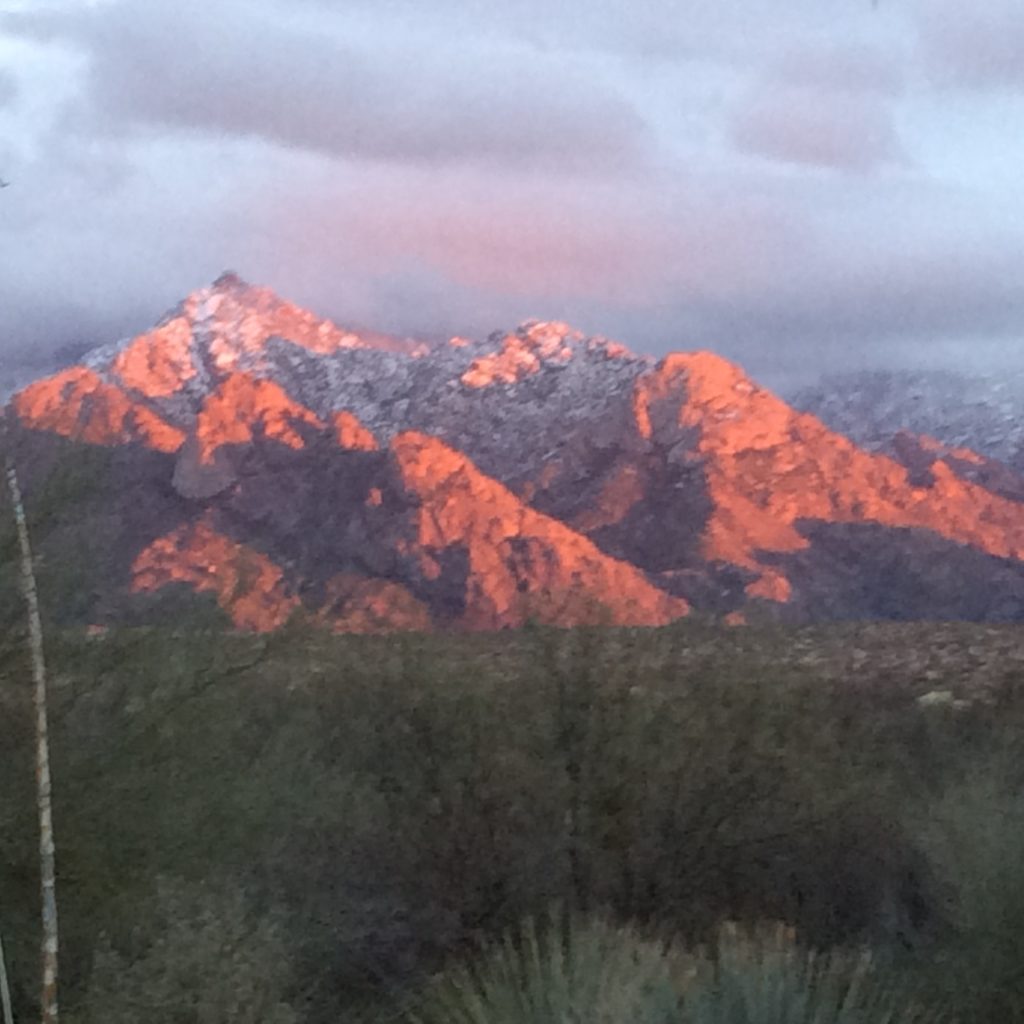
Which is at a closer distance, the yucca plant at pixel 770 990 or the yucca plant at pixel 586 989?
the yucca plant at pixel 586 989

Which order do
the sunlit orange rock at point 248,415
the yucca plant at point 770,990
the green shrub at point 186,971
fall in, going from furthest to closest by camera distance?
the sunlit orange rock at point 248,415 → the green shrub at point 186,971 → the yucca plant at point 770,990

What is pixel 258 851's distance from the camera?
14.3 m

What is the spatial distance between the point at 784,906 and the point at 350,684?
5678mm

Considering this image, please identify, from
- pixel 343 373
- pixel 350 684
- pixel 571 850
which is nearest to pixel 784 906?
pixel 571 850

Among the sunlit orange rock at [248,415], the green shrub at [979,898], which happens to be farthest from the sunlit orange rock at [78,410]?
the sunlit orange rock at [248,415]

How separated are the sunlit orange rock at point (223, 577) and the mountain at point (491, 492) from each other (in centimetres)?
3

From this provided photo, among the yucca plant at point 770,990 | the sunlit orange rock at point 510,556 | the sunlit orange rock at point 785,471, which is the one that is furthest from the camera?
the sunlit orange rock at point 785,471

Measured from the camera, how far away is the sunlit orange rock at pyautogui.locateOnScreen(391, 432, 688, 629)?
56.3ft

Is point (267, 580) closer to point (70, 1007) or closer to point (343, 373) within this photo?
point (70, 1007)

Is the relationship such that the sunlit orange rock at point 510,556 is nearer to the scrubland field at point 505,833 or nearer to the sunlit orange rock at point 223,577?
the scrubland field at point 505,833

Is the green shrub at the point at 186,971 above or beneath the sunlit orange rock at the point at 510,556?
beneath

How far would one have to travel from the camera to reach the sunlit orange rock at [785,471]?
2773 inches

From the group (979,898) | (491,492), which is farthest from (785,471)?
(979,898)

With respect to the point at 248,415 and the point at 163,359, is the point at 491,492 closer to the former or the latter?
the point at 248,415
